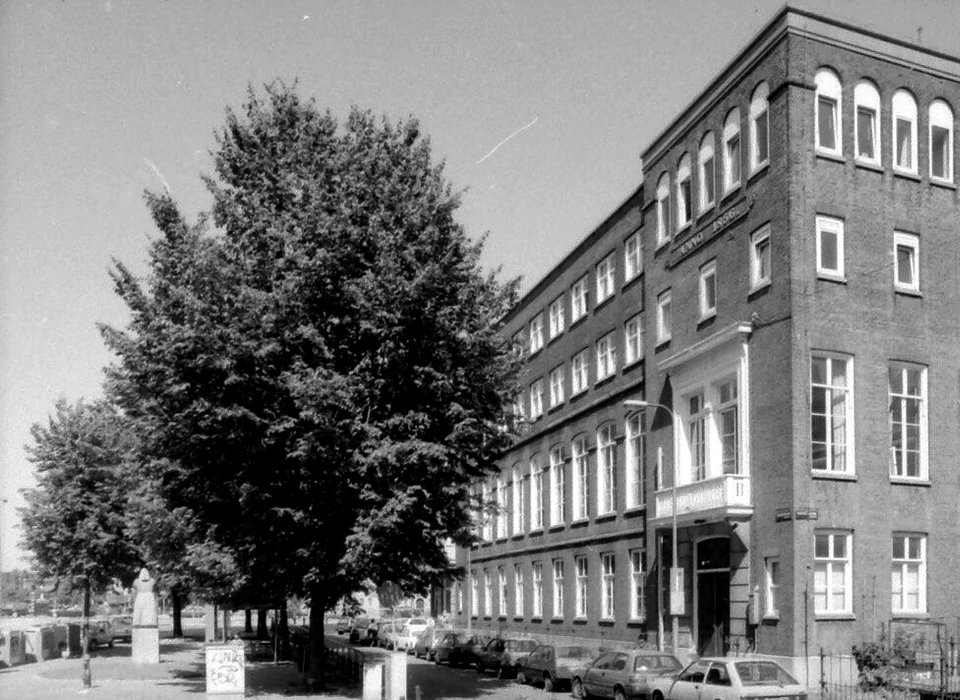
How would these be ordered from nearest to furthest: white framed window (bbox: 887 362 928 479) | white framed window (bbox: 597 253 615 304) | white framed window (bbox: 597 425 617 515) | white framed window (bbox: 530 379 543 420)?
white framed window (bbox: 887 362 928 479)
white framed window (bbox: 597 425 617 515)
white framed window (bbox: 597 253 615 304)
white framed window (bbox: 530 379 543 420)

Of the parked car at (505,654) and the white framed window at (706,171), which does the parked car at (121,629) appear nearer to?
the parked car at (505,654)

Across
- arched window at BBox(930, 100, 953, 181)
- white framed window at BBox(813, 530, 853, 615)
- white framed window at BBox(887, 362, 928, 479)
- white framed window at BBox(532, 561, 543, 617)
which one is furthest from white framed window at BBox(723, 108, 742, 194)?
white framed window at BBox(532, 561, 543, 617)

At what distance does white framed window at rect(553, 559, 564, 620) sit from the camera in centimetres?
5411

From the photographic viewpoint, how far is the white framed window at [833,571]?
32.3 m

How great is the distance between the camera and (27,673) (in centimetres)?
4097

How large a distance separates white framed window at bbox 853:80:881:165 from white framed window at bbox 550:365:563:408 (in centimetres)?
2402

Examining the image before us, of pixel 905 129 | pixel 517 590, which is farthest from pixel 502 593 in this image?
pixel 905 129

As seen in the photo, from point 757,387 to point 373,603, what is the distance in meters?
57.4

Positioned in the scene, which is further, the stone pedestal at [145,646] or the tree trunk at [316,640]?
the stone pedestal at [145,646]

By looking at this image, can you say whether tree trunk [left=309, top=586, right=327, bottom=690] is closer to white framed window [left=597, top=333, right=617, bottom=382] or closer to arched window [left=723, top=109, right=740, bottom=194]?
arched window [left=723, top=109, right=740, bottom=194]

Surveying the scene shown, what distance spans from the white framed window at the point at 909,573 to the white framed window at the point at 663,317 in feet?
37.9

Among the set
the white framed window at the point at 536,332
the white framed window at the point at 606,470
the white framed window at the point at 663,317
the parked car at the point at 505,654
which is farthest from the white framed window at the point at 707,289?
the white framed window at the point at 536,332

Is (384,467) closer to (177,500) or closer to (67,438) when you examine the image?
(177,500)

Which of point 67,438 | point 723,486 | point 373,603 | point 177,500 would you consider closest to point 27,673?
point 177,500
